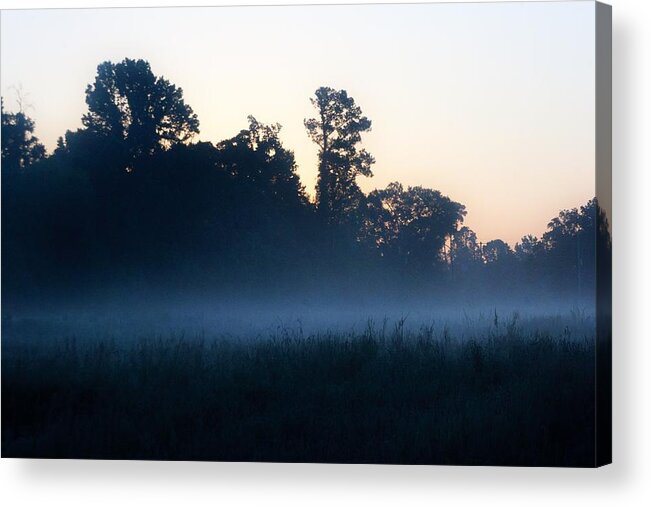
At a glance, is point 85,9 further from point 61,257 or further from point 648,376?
point 648,376

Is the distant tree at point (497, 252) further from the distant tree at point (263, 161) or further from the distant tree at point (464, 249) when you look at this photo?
the distant tree at point (263, 161)

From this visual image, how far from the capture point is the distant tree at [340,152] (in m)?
9.52

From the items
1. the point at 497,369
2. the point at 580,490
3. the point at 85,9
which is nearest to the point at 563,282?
the point at 497,369

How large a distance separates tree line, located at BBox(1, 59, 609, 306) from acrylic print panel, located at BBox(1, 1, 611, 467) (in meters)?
0.02

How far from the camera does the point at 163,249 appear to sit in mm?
9602

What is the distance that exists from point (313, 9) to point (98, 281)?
2685mm

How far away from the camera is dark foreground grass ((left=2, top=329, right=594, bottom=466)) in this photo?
30.7 feet

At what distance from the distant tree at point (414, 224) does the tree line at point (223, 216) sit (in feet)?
0.04

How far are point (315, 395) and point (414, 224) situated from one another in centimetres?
151

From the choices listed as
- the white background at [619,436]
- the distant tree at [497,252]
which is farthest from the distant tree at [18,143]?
the distant tree at [497,252]

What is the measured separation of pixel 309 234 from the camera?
9.52 m

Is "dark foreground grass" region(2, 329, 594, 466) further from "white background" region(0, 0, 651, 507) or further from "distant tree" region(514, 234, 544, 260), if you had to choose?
"distant tree" region(514, 234, 544, 260)

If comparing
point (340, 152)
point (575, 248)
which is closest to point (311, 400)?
point (340, 152)

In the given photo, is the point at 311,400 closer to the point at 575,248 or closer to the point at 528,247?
the point at 528,247
